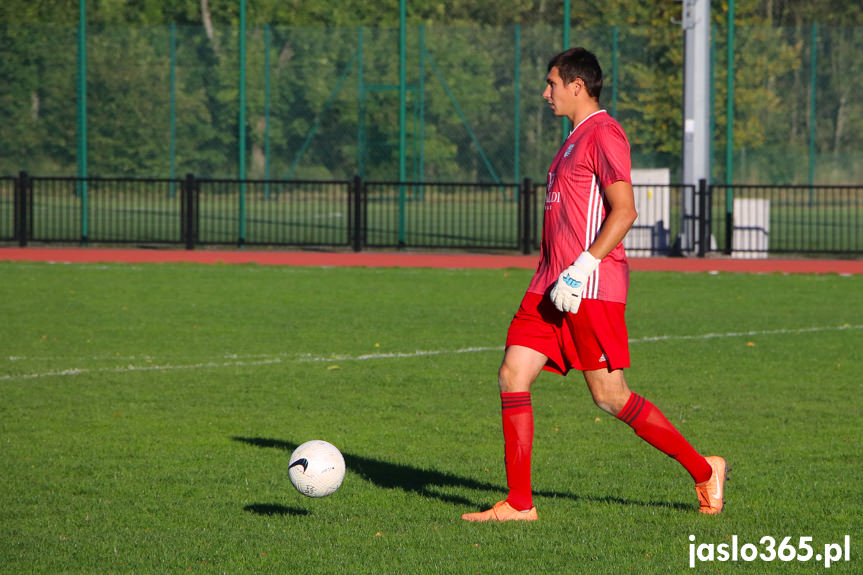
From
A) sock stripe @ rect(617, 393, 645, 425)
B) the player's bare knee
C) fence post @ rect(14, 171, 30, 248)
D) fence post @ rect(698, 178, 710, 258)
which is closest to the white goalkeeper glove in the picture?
the player's bare knee

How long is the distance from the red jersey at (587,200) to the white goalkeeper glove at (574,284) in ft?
0.45

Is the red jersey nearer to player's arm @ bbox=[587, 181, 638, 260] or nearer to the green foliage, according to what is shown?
player's arm @ bbox=[587, 181, 638, 260]

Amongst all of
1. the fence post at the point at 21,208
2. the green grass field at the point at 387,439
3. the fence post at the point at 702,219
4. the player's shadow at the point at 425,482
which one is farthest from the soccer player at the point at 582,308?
the fence post at the point at 21,208

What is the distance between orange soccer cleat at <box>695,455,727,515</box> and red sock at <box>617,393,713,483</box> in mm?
32

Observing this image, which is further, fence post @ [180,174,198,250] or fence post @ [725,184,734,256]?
fence post @ [725,184,734,256]

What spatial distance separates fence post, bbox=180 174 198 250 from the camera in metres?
22.0

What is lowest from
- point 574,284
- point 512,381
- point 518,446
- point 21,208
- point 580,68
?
point 518,446

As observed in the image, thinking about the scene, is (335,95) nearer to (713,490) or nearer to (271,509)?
(271,509)

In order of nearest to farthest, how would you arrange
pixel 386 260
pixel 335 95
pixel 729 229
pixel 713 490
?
1. pixel 713 490
2. pixel 386 260
3. pixel 729 229
4. pixel 335 95

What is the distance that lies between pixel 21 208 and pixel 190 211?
3087mm

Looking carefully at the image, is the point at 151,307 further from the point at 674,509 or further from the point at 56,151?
the point at 56,151

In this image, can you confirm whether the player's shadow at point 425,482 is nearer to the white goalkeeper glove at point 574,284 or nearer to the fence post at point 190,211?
the white goalkeeper glove at point 574,284

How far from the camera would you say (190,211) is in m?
21.9

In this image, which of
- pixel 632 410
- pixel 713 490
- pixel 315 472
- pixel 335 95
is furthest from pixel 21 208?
pixel 713 490
